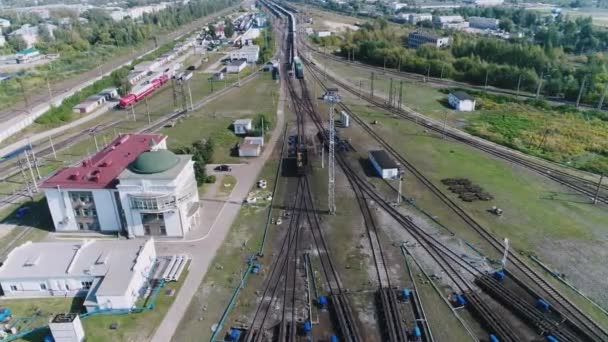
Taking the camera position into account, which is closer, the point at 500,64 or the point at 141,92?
the point at 141,92

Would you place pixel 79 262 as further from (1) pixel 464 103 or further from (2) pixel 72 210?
(1) pixel 464 103

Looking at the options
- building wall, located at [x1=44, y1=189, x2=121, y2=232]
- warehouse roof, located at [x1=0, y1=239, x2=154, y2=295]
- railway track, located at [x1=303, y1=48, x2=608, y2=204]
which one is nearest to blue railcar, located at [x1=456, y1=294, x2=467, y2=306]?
warehouse roof, located at [x1=0, y1=239, x2=154, y2=295]

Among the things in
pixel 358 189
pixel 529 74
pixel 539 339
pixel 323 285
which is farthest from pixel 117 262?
pixel 529 74

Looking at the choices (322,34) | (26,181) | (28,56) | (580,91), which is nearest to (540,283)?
(26,181)

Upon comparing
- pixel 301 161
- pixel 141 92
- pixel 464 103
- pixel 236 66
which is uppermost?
pixel 236 66

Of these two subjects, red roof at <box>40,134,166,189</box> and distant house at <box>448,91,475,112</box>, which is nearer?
red roof at <box>40,134,166,189</box>

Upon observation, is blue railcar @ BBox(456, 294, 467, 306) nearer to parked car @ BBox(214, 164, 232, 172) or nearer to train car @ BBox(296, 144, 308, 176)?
train car @ BBox(296, 144, 308, 176)

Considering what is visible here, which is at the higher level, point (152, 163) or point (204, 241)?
point (152, 163)

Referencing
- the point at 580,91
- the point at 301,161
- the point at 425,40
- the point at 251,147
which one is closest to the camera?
the point at 301,161
